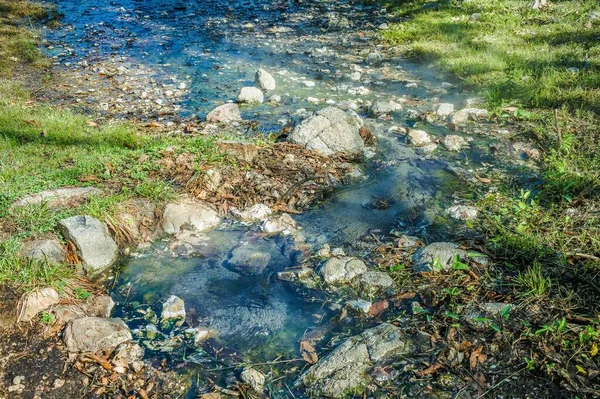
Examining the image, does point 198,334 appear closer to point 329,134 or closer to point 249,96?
point 329,134

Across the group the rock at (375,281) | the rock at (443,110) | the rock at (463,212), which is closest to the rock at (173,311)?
the rock at (375,281)

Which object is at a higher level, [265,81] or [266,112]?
[265,81]

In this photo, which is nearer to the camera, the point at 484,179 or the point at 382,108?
the point at 484,179

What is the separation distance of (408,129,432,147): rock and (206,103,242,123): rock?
2232 millimetres

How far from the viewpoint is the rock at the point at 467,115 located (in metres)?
6.20

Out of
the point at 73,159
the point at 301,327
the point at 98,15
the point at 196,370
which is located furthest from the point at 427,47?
the point at 98,15

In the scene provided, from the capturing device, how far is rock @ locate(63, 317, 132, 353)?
309 centimetres

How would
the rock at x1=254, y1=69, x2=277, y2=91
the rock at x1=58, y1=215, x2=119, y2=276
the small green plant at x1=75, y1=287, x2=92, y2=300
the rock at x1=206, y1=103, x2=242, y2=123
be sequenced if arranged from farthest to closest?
1. the rock at x1=254, y1=69, x2=277, y2=91
2. the rock at x1=206, y1=103, x2=242, y2=123
3. the rock at x1=58, y1=215, x2=119, y2=276
4. the small green plant at x1=75, y1=287, x2=92, y2=300

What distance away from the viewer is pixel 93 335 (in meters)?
3.13

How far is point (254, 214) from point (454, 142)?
8.64 feet

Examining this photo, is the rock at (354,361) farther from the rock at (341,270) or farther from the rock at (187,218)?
the rock at (187,218)

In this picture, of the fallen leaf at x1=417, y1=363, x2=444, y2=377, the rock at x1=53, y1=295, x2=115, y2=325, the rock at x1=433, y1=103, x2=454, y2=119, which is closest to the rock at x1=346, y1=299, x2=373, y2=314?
the fallen leaf at x1=417, y1=363, x2=444, y2=377

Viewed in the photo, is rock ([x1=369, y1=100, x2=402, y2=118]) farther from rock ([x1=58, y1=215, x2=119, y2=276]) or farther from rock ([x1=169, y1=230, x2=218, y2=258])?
rock ([x1=58, y1=215, x2=119, y2=276])

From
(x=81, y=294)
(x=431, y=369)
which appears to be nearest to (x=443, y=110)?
(x=431, y=369)
